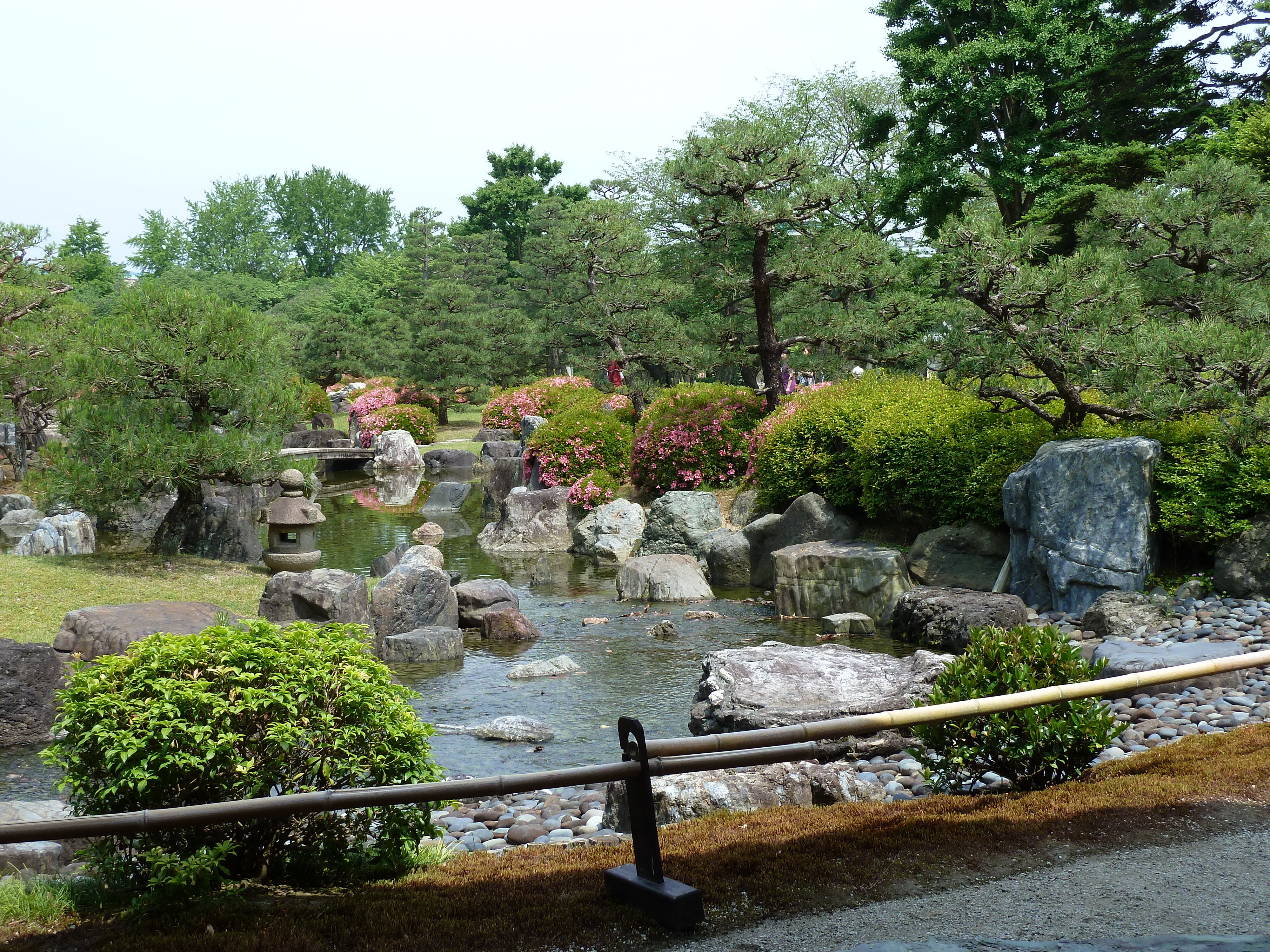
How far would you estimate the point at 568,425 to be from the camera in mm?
21078

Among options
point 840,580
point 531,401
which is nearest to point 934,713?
point 840,580

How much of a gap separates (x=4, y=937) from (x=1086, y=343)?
33.1ft

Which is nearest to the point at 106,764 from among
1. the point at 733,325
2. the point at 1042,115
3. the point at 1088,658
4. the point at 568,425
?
the point at 1088,658

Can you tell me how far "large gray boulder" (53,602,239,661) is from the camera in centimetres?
819

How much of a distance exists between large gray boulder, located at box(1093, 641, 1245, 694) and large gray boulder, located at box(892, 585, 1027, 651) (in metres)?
1.81

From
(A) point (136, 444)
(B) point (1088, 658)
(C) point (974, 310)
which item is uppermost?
(C) point (974, 310)

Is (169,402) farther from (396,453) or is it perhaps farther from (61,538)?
(396,453)

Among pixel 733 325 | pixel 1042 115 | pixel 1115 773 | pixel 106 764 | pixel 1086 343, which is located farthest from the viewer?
pixel 1042 115

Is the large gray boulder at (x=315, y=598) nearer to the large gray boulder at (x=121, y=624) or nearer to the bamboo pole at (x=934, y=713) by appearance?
the large gray boulder at (x=121, y=624)

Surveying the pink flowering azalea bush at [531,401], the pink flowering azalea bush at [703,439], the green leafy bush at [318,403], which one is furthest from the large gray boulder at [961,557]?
the green leafy bush at [318,403]

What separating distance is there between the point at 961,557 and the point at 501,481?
50.0 ft

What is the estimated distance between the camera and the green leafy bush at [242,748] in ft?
11.0

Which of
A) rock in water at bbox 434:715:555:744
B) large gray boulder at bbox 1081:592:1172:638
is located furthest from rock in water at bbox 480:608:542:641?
large gray boulder at bbox 1081:592:1172:638

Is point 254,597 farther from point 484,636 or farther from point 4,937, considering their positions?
point 4,937
